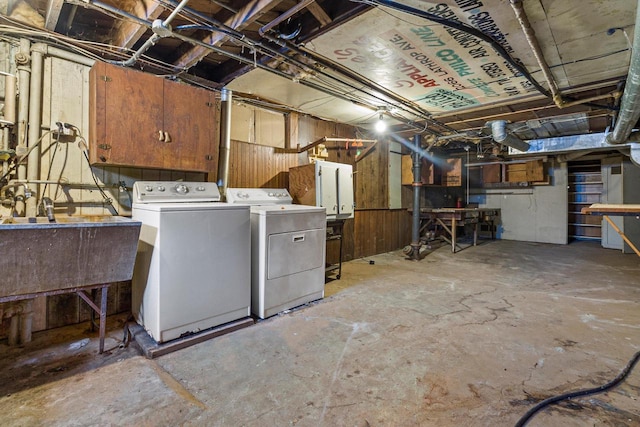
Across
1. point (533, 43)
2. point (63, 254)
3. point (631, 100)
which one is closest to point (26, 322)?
point (63, 254)

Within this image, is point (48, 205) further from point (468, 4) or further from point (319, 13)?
point (468, 4)

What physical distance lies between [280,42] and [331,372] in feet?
8.04

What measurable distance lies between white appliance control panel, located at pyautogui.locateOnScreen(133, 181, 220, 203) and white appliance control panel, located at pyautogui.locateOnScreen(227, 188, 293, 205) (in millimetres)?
240

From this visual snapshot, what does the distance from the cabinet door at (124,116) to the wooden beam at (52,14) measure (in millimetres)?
360

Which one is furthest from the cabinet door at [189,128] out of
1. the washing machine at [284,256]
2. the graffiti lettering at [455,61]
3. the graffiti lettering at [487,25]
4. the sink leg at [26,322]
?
the graffiti lettering at [487,25]

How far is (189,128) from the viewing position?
2744 mm

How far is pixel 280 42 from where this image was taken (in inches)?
92.5

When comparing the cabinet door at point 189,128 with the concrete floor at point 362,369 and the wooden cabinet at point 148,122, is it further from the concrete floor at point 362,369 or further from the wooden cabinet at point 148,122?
the concrete floor at point 362,369

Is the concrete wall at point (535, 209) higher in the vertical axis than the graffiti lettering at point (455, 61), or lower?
lower

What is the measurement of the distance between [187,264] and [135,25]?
1.88 metres

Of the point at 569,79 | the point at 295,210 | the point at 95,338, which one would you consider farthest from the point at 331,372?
the point at 569,79

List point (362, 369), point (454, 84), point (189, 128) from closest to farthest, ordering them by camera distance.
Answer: point (362, 369) < point (189, 128) < point (454, 84)

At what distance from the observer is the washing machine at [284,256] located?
2678mm

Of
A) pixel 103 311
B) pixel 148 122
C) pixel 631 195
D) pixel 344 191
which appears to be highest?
pixel 148 122
